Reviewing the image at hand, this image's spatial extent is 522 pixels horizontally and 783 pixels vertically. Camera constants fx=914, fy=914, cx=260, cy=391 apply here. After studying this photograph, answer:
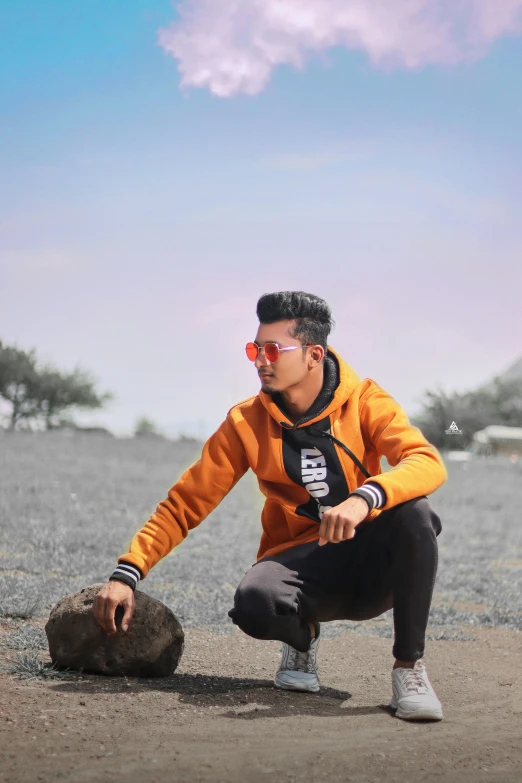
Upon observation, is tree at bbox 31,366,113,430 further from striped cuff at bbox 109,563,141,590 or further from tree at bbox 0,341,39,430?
striped cuff at bbox 109,563,141,590

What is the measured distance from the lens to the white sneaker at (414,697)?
3.74 metres

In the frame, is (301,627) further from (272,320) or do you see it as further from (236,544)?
(236,544)

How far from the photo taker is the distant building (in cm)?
2367

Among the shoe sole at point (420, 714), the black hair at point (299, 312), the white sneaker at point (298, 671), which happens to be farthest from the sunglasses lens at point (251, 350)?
the shoe sole at point (420, 714)

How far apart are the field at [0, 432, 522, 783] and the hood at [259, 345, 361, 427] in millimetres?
1262

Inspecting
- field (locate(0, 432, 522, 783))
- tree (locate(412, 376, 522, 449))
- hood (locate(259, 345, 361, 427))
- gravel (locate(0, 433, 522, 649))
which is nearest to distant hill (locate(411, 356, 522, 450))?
tree (locate(412, 376, 522, 449))

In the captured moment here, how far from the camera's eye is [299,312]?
4.14 m

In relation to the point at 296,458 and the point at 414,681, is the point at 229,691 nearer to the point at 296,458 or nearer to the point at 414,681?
the point at 414,681

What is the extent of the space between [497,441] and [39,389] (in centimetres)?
1443

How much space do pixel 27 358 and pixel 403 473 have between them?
2523cm

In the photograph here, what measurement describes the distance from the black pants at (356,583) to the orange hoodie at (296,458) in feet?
0.38

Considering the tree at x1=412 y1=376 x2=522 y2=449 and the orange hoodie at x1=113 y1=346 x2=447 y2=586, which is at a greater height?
the tree at x1=412 y1=376 x2=522 y2=449

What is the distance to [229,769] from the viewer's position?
9.89 feet

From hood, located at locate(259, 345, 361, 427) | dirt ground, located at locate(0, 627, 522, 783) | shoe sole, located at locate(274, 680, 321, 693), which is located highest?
hood, located at locate(259, 345, 361, 427)
